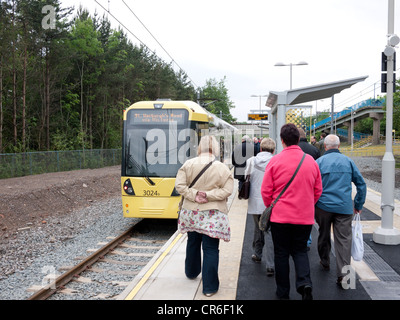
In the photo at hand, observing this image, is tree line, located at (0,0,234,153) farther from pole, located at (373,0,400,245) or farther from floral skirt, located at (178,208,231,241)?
floral skirt, located at (178,208,231,241)

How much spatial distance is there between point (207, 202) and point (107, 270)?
3.14 metres

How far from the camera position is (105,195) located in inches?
680

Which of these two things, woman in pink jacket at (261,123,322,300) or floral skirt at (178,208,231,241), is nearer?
woman in pink jacket at (261,123,322,300)

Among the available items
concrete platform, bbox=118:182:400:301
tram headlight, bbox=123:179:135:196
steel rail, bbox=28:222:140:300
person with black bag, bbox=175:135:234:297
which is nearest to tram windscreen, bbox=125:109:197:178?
tram headlight, bbox=123:179:135:196

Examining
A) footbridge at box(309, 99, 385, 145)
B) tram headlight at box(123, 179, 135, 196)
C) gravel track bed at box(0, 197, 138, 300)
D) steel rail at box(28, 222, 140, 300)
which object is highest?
footbridge at box(309, 99, 385, 145)

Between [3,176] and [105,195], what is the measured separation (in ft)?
19.4

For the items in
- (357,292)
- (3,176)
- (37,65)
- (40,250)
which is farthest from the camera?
(37,65)

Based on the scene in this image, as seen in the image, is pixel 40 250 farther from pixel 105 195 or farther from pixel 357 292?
pixel 105 195

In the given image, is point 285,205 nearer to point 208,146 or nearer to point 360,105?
point 208,146

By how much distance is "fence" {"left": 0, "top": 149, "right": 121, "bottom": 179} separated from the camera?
778 inches

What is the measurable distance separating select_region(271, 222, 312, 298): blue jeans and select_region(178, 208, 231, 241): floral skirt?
23.6 inches

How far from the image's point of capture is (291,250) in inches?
174

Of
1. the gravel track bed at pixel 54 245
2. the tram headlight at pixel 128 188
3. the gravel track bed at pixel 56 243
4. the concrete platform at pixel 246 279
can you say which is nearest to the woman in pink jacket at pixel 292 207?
the concrete platform at pixel 246 279
